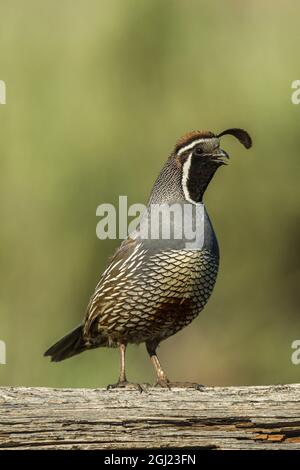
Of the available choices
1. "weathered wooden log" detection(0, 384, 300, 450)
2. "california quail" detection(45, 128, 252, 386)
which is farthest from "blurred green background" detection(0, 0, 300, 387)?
"weathered wooden log" detection(0, 384, 300, 450)

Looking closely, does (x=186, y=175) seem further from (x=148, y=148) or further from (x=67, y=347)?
(x=148, y=148)

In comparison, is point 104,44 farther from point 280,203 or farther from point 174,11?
point 280,203

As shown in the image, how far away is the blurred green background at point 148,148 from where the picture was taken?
23.6 ft

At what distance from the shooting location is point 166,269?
13.6 feet

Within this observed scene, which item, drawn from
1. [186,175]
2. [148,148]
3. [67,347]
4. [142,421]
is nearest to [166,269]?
[186,175]

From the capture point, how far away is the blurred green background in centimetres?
718

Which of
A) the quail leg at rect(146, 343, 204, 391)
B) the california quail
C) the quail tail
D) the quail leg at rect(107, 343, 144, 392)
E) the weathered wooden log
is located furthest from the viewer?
the quail tail

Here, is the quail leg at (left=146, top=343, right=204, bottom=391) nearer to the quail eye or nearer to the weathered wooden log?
the weathered wooden log

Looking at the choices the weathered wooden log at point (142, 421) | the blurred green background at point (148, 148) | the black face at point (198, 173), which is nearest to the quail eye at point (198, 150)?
the black face at point (198, 173)

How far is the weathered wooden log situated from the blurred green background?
3.58 metres

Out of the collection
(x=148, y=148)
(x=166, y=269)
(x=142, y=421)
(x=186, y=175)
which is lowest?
(x=142, y=421)

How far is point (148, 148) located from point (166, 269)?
10.9ft

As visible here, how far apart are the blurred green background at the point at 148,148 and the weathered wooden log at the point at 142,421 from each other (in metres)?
3.58

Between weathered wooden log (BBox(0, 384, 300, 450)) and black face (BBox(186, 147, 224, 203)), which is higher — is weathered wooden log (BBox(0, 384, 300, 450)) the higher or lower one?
the lower one
